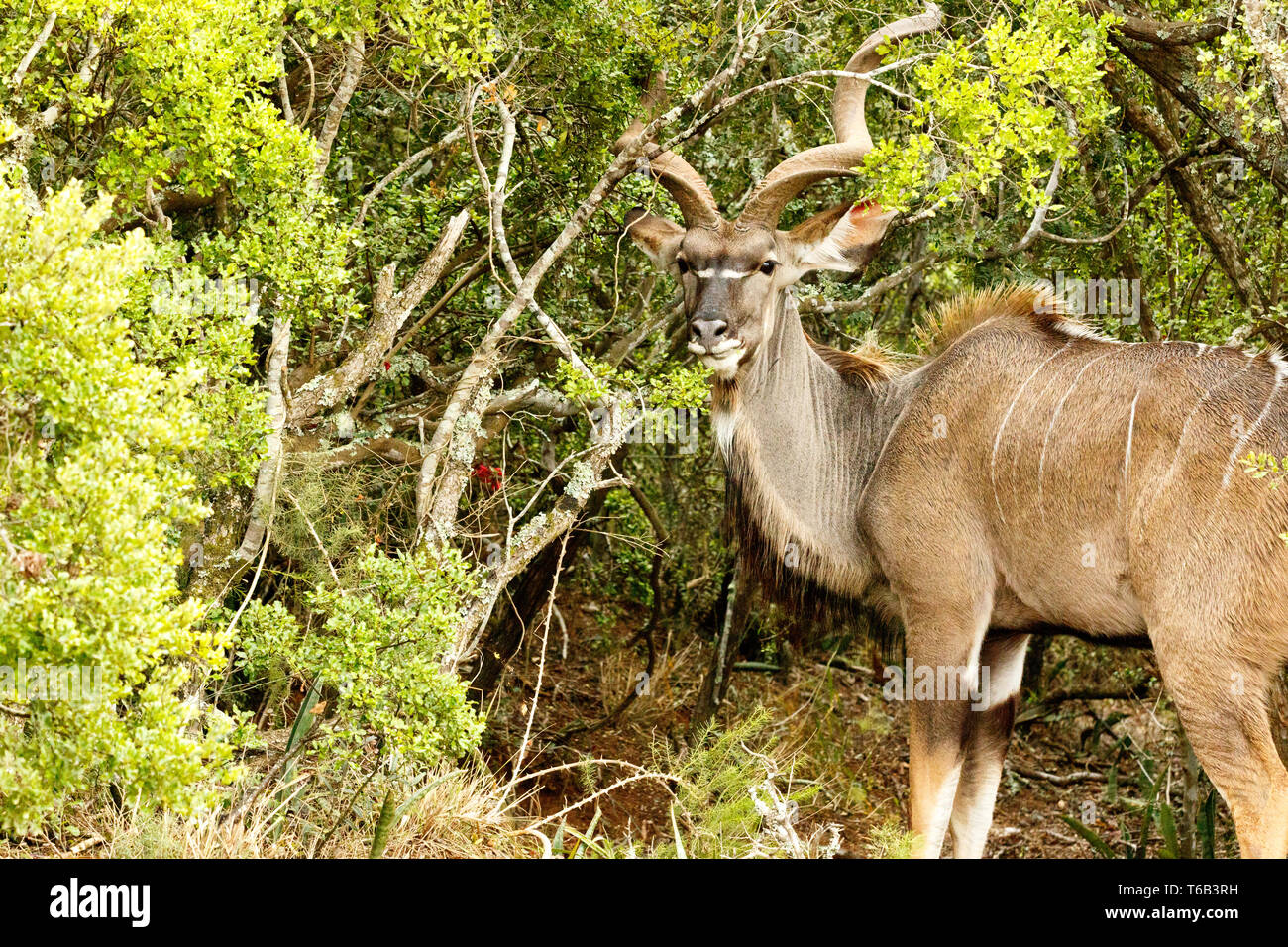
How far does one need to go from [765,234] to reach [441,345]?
2.01 meters

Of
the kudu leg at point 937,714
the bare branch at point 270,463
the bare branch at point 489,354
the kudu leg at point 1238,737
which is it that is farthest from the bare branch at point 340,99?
the kudu leg at point 1238,737

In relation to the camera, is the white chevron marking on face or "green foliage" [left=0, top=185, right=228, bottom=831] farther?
the white chevron marking on face

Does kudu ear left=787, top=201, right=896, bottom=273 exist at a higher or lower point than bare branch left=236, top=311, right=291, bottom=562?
higher

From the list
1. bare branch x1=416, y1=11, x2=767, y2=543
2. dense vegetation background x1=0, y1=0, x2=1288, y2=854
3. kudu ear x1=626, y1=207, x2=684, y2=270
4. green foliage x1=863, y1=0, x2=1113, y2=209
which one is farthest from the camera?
kudu ear x1=626, y1=207, x2=684, y2=270

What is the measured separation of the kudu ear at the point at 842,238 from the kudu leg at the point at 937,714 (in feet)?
4.42

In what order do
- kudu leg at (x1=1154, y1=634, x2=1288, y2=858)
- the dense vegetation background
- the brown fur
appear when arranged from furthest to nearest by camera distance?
1. the brown fur
2. kudu leg at (x1=1154, y1=634, x2=1288, y2=858)
3. the dense vegetation background

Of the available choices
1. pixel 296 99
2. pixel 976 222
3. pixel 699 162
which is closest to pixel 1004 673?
pixel 976 222

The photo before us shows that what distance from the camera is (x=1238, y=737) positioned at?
165 inches

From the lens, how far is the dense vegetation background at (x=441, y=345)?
3.23 m

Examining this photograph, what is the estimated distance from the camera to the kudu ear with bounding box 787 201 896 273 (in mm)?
5168
